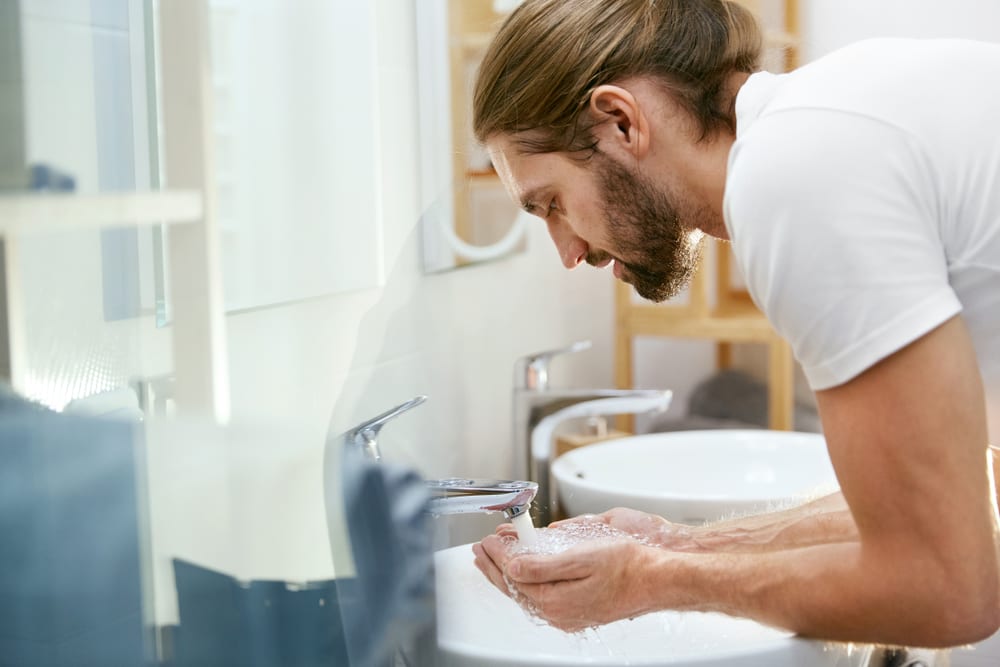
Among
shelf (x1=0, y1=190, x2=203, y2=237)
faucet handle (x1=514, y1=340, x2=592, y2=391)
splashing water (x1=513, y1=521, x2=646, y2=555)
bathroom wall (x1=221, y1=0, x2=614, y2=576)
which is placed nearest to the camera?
shelf (x1=0, y1=190, x2=203, y2=237)

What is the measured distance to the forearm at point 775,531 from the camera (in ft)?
2.66

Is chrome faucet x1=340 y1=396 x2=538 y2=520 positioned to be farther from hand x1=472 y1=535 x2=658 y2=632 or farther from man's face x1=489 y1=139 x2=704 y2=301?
man's face x1=489 y1=139 x2=704 y2=301

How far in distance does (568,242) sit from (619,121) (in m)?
0.11

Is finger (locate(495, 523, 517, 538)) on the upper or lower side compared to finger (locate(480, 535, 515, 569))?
upper

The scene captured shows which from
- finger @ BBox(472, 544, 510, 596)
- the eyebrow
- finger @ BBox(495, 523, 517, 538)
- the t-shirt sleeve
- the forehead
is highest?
the forehead

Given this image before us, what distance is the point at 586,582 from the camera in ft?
2.33

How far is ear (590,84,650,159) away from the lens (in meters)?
0.71

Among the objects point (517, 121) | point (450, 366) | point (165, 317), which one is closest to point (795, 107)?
point (517, 121)

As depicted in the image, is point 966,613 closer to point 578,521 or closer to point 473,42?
point 578,521

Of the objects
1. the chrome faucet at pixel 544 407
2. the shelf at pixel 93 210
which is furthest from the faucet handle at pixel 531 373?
the shelf at pixel 93 210

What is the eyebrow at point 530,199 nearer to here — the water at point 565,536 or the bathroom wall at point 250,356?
the bathroom wall at point 250,356

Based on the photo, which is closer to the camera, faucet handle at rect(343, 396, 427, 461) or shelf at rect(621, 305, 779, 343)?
faucet handle at rect(343, 396, 427, 461)

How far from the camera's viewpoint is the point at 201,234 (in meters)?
0.48

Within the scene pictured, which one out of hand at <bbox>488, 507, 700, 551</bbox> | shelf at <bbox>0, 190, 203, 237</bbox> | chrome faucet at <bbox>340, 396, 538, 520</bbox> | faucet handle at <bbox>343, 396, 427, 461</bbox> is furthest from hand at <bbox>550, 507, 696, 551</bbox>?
shelf at <bbox>0, 190, 203, 237</bbox>
